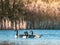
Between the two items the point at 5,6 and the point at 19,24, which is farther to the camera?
the point at 5,6

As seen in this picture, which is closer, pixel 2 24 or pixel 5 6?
pixel 2 24

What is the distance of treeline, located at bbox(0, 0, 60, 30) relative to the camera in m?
54.0

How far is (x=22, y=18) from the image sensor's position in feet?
184

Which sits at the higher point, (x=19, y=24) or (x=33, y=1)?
(x=33, y=1)

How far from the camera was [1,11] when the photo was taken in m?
57.2

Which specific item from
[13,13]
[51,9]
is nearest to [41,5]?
[51,9]

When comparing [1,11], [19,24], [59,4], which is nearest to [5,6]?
[1,11]

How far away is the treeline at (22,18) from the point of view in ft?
177

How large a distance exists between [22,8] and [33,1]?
233 cm

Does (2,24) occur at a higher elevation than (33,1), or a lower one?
lower

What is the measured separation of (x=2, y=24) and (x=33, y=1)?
7083 mm

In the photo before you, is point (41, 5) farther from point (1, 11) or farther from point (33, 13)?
point (1, 11)

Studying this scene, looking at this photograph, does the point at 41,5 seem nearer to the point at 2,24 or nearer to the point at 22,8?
the point at 22,8

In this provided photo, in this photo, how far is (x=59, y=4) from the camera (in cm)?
5603
